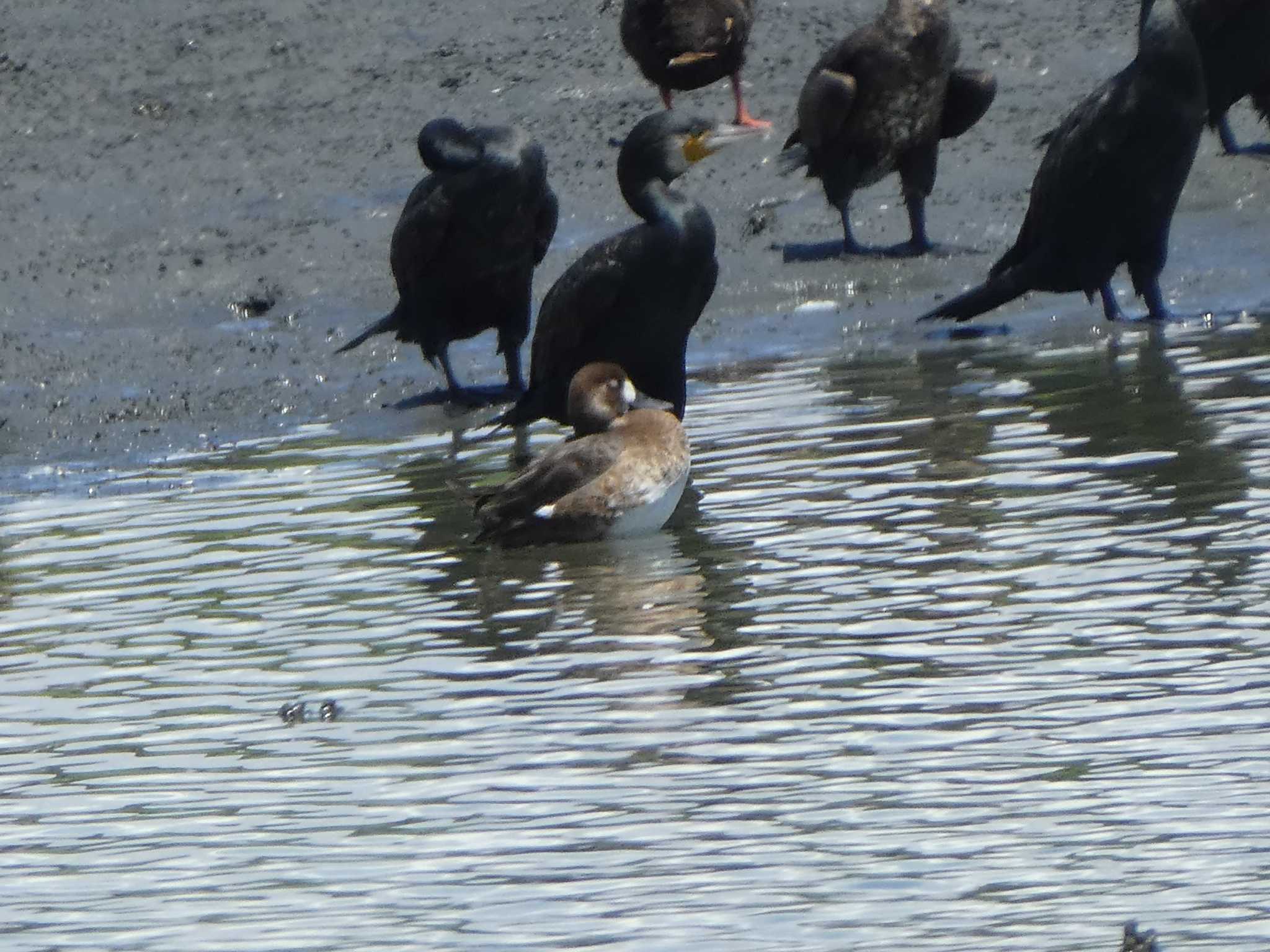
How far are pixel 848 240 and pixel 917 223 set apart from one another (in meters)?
0.34

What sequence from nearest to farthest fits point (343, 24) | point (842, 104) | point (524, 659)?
point (524, 659) → point (842, 104) → point (343, 24)

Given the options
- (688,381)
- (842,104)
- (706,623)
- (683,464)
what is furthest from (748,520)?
(842,104)

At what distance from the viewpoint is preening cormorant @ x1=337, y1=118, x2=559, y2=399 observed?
9836 mm

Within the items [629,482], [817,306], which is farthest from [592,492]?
[817,306]

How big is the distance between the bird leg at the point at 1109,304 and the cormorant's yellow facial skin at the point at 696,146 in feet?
8.10

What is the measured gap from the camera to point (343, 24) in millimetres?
15094

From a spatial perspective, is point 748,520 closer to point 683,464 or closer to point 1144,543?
point 683,464

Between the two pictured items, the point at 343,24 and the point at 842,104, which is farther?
the point at 343,24

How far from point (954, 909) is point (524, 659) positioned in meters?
1.98

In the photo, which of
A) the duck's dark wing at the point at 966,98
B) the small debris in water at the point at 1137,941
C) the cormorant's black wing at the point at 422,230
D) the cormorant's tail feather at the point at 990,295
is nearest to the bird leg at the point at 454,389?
the cormorant's black wing at the point at 422,230

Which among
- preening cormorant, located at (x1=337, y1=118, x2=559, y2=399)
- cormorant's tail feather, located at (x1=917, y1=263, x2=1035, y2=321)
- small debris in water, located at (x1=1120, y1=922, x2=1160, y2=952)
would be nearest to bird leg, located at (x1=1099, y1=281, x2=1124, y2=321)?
cormorant's tail feather, located at (x1=917, y1=263, x2=1035, y2=321)

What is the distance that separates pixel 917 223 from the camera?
38.9 feet

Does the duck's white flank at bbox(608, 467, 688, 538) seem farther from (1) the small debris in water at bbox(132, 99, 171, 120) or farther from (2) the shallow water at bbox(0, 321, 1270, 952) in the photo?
(1) the small debris in water at bbox(132, 99, 171, 120)

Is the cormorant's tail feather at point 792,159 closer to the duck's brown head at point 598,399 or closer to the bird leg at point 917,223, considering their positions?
the bird leg at point 917,223
